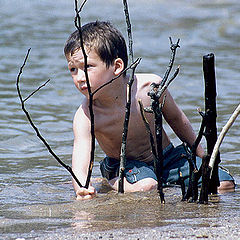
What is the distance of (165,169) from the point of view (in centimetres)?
418

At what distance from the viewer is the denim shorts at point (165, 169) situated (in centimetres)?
395

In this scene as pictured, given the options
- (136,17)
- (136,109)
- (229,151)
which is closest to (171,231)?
(136,109)

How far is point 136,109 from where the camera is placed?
398 cm

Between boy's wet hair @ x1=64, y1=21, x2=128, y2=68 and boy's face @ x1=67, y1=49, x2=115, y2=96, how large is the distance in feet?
0.09

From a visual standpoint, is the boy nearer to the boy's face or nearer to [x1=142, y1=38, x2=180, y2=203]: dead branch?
the boy's face

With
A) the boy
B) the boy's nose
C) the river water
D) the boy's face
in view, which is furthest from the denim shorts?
the boy's nose

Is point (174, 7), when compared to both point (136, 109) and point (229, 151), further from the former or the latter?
point (136, 109)

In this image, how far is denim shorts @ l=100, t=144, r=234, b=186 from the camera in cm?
395

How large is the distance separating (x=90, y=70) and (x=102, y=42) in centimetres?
19

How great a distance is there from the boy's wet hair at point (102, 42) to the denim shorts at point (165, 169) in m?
0.70

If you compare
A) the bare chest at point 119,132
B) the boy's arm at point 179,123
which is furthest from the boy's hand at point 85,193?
the boy's arm at point 179,123

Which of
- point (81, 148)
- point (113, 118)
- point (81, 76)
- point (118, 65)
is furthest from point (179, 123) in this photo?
point (81, 76)

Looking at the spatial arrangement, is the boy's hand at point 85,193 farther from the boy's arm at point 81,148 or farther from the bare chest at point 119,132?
the bare chest at point 119,132

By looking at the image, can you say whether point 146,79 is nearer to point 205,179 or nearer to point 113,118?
point 113,118
